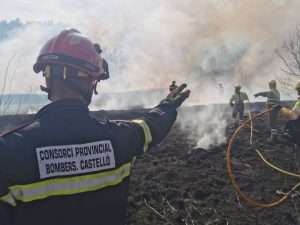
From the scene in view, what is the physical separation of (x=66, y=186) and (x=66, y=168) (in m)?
0.08

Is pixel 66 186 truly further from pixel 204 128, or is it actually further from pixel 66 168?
pixel 204 128

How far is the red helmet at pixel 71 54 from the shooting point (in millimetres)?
1946

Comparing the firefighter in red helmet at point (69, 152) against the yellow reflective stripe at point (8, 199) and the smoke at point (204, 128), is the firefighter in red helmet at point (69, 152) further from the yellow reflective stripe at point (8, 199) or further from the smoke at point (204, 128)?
the smoke at point (204, 128)

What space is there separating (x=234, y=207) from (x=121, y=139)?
16.6 feet

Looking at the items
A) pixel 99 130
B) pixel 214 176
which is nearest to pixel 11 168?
pixel 99 130

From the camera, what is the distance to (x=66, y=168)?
1734mm

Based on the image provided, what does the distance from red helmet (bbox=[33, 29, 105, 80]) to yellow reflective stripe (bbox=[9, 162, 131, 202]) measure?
1.73ft

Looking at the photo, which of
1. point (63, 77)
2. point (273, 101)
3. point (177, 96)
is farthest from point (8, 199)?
point (273, 101)

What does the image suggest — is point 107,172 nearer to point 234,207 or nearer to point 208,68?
point 234,207

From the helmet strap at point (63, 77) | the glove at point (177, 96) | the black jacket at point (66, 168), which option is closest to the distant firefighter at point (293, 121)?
the glove at point (177, 96)

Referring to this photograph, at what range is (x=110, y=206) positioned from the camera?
6.33 feet

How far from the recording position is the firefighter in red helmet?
1.64 m

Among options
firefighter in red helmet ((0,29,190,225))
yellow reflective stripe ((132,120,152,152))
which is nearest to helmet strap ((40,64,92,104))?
firefighter in red helmet ((0,29,190,225))

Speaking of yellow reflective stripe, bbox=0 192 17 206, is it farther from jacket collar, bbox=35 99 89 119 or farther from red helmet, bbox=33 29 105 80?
red helmet, bbox=33 29 105 80
